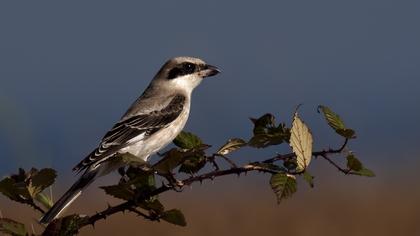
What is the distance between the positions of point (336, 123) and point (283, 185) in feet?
1.05

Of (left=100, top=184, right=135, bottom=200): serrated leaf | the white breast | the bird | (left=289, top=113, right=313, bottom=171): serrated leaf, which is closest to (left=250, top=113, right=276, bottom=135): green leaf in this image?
(left=289, top=113, right=313, bottom=171): serrated leaf

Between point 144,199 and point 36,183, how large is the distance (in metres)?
0.40

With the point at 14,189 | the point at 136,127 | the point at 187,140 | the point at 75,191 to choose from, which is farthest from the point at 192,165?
the point at 136,127

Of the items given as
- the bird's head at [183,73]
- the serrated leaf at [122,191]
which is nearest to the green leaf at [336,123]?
the serrated leaf at [122,191]

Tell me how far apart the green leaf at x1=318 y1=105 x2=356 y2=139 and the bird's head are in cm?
473

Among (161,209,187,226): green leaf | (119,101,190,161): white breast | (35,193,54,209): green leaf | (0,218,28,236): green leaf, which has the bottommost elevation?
(119,101,190,161): white breast

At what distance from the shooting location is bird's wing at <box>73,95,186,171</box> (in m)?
6.52

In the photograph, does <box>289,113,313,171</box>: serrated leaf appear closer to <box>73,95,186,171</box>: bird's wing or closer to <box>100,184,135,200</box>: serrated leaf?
<box>100,184,135,200</box>: serrated leaf

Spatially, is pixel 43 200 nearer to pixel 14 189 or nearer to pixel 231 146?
pixel 14 189

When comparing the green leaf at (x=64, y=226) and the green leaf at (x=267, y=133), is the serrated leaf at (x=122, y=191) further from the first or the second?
the green leaf at (x=267, y=133)

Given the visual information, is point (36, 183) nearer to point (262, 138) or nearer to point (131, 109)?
point (262, 138)

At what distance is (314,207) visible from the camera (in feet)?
54.4

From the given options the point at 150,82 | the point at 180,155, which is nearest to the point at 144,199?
the point at 180,155

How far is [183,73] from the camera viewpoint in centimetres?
816
